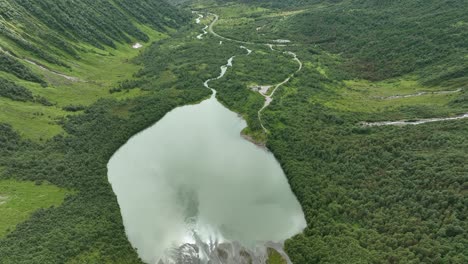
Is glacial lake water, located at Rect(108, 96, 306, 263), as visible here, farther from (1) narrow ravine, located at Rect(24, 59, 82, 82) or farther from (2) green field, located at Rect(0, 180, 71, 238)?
(1) narrow ravine, located at Rect(24, 59, 82, 82)

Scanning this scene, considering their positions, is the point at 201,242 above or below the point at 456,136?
below

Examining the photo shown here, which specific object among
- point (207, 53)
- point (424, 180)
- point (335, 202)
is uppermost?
point (424, 180)

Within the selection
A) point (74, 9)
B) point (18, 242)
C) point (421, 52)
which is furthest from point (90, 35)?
point (421, 52)

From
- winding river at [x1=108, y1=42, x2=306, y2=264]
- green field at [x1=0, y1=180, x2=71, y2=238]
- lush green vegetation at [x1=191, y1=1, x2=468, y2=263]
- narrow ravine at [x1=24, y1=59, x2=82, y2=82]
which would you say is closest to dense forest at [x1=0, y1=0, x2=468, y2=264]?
lush green vegetation at [x1=191, y1=1, x2=468, y2=263]

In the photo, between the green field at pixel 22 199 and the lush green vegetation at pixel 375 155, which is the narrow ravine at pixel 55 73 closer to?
the lush green vegetation at pixel 375 155

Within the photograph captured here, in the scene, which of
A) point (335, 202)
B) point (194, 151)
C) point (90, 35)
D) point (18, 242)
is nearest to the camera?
point (18, 242)

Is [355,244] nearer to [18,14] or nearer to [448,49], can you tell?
[448,49]
